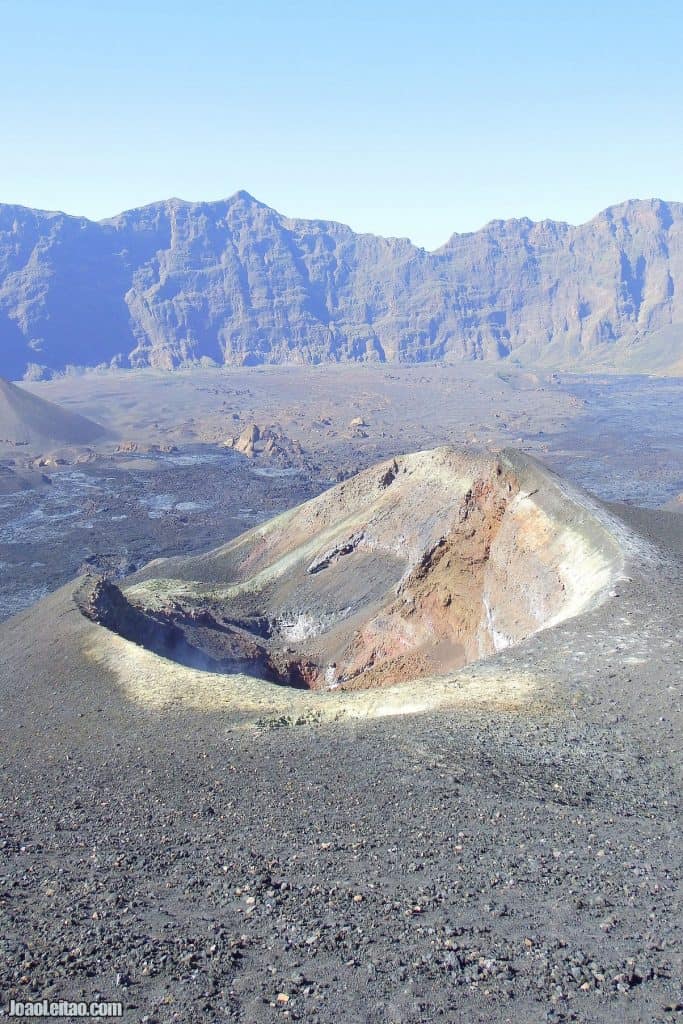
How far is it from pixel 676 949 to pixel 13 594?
5377 cm

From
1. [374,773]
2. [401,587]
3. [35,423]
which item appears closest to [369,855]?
[374,773]

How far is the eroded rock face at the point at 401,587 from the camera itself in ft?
100

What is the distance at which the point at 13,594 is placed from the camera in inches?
2291

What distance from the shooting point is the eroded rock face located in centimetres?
3050

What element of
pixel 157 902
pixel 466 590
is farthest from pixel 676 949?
pixel 466 590

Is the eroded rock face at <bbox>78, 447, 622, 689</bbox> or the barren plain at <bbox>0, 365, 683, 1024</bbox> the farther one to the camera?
the eroded rock face at <bbox>78, 447, 622, 689</bbox>

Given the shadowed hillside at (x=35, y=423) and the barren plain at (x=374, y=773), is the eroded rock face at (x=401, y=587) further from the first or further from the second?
the shadowed hillside at (x=35, y=423)

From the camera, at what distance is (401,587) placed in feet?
119

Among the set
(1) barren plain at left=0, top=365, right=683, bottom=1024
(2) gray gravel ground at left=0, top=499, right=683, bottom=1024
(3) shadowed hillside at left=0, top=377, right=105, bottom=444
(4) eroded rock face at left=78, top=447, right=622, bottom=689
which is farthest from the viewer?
(3) shadowed hillside at left=0, top=377, right=105, bottom=444

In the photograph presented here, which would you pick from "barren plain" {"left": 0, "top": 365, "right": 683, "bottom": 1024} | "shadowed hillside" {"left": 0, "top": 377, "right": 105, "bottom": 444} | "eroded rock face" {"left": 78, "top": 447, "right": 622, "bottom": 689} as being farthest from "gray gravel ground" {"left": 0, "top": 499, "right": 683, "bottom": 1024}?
"shadowed hillside" {"left": 0, "top": 377, "right": 105, "bottom": 444}

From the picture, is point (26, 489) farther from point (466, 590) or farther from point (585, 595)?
point (585, 595)

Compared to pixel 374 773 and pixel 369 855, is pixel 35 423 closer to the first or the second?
pixel 374 773

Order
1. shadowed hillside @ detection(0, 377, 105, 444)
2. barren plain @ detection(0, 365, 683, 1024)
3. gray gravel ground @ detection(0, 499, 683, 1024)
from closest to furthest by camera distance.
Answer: gray gravel ground @ detection(0, 499, 683, 1024) → barren plain @ detection(0, 365, 683, 1024) → shadowed hillside @ detection(0, 377, 105, 444)

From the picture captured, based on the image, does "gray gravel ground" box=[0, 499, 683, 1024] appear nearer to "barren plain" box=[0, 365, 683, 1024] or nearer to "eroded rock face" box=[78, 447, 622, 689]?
"barren plain" box=[0, 365, 683, 1024]
